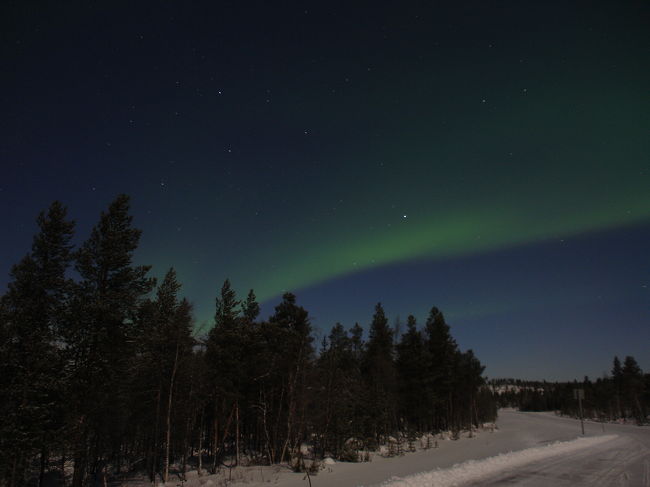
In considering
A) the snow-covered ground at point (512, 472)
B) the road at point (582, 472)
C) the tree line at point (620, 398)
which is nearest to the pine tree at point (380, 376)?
the snow-covered ground at point (512, 472)

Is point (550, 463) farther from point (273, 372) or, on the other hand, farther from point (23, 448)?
point (23, 448)

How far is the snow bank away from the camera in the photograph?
12.1 metres

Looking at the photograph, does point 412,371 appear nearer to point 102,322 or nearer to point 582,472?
point 582,472

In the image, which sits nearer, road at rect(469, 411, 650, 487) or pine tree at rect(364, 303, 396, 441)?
road at rect(469, 411, 650, 487)

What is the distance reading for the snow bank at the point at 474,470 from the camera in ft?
39.6

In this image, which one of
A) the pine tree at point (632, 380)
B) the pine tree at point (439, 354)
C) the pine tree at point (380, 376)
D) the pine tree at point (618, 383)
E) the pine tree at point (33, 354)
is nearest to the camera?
the pine tree at point (33, 354)

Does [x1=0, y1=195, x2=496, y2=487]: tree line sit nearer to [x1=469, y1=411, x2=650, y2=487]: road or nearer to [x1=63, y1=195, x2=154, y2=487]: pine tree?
[x1=63, y1=195, x2=154, y2=487]: pine tree

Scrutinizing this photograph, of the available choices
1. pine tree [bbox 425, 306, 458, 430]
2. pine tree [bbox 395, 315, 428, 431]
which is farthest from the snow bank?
pine tree [bbox 425, 306, 458, 430]

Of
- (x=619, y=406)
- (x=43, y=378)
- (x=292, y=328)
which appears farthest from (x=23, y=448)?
(x=619, y=406)

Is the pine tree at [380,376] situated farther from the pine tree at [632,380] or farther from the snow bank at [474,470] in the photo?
the pine tree at [632,380]

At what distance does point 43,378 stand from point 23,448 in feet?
11.0

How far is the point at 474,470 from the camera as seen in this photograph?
46.6 ft

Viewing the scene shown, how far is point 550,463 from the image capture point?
638 inches

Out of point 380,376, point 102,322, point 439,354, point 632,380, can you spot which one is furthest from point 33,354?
point 632,380
